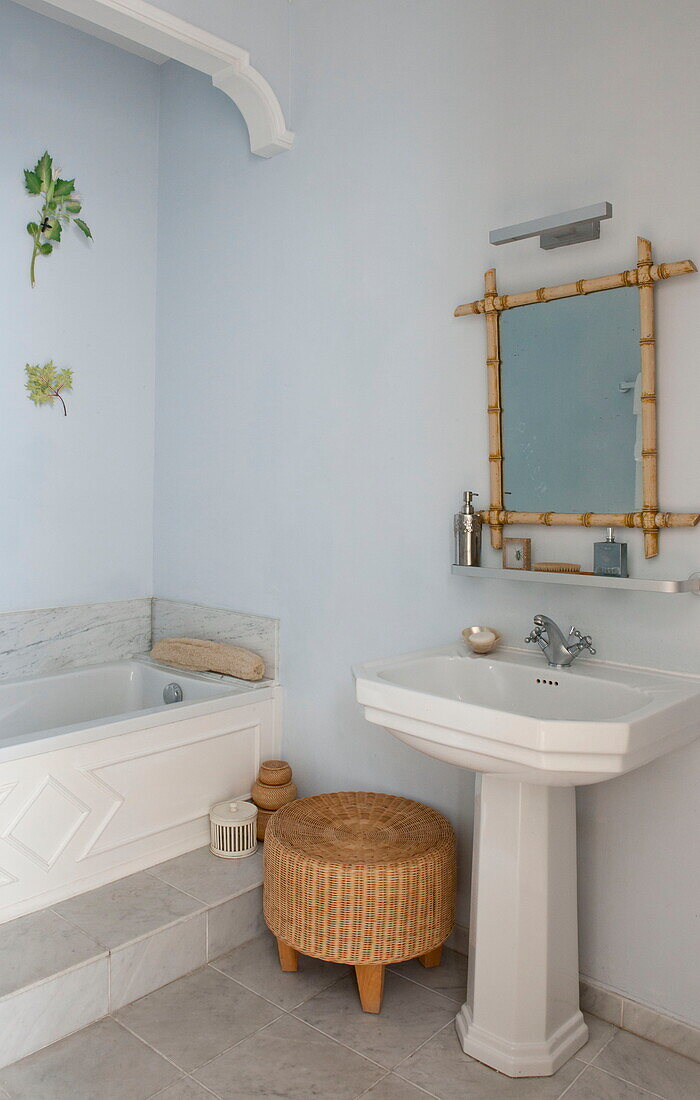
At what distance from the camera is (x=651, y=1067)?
182 cm

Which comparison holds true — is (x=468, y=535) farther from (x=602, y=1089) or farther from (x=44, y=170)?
(x=44, y=170)

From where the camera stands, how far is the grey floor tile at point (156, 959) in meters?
1.98

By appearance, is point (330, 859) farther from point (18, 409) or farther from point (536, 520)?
point (18, 409)

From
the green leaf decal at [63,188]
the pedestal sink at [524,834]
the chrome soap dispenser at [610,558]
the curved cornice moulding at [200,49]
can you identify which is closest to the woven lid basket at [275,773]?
the pedestal sink at [524,834]

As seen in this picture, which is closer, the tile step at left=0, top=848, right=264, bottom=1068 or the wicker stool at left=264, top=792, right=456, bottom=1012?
the tile step at left=0, top=848, right=264, bottom=1068

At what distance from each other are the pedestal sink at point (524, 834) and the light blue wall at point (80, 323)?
63.1 inches

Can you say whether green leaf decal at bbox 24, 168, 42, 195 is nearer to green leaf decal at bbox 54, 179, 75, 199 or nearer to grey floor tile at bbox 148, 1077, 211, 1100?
green leaf decal at bbox 54, 179, 75, 199

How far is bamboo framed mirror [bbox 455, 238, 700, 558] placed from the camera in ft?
→ 6.07

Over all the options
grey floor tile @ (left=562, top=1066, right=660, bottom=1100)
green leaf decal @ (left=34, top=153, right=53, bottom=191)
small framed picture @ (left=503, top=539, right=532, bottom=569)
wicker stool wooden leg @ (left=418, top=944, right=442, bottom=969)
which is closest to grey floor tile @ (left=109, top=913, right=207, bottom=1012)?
wicker stool wooden leg @ (left=418, top=944, right=442, bottom=969)

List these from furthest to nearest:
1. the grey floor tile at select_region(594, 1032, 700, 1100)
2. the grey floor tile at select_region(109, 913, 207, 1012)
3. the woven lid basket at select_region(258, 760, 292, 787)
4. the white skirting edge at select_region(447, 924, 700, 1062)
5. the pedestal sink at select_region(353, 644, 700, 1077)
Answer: the woven lid basket at select_region(258, 760, 292, 787), the grey floor tile at select_region(109, 913, 207, 1012), the white skirting edge at select_region(447, 924, 700, 1062), the grey floor tile at select_region(594, 1032, 700, 1100), the pedestal sink at select_region(353, 644, 700, 1077)

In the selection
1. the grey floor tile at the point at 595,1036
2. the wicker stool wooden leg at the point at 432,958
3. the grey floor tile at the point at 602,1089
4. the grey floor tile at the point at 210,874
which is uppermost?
the grey floor tile at the point at 210,874

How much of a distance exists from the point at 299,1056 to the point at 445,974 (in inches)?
19.7

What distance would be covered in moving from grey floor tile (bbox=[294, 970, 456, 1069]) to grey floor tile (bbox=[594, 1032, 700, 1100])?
0.38 m

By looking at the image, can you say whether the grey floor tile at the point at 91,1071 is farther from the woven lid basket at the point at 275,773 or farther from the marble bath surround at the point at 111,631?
the marble bath surround at the point at 111,631
